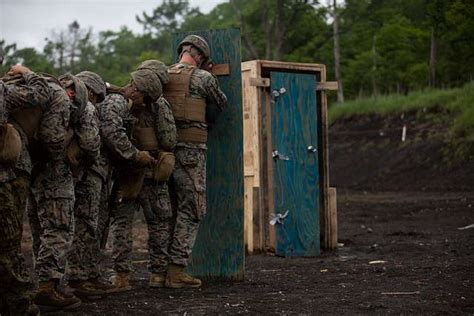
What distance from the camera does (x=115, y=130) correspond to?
7094 millimetres

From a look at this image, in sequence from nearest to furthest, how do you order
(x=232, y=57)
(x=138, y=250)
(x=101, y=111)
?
(x=101, y=111), (x=232, y=57), (x=138, y=250)

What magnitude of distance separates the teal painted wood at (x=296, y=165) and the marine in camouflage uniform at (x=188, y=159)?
2804 mm

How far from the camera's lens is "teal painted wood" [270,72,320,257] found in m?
10.5

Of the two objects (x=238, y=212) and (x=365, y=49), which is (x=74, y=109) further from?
(x=365, y=49)

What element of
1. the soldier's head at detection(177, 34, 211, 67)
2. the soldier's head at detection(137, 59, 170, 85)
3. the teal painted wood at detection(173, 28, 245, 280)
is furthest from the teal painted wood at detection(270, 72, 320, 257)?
the soldier's head at detection(137, 59, 170, 85)

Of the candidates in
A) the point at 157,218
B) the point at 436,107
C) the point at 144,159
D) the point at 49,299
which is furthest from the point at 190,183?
the point at 436,107

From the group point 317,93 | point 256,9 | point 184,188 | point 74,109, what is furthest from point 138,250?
point 256,9

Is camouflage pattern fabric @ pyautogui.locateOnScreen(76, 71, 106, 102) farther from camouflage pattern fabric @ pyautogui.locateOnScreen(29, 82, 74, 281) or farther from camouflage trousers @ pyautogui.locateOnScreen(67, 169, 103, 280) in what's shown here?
camouflage pattern fabric @ pyautogui.locateOnScreen(29, 82, 74, 281)

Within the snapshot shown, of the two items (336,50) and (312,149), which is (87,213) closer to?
(312,149)

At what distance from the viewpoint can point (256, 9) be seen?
4172 cm

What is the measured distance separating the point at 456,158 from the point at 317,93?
1458 centimetres

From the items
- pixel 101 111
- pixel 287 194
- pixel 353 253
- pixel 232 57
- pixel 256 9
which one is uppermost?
pixel 256 9

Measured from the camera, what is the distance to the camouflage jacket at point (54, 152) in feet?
19.7

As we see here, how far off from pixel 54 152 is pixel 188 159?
1804 millimetres
